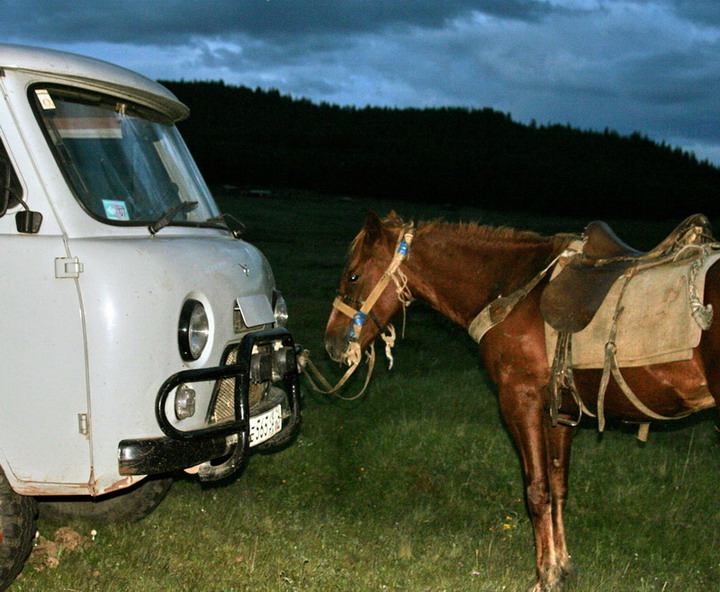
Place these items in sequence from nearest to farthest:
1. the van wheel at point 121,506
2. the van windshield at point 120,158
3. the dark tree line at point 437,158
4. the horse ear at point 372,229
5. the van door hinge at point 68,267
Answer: the van door hinge at point 68,267 → the van windshield at point 120,158 → the horse ear at point 372,229 → the van wheel at point 121,506 → the dark tree line at point 437,158

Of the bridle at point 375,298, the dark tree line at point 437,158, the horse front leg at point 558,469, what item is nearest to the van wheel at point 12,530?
the bridle at point 375,298

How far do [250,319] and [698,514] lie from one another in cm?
376

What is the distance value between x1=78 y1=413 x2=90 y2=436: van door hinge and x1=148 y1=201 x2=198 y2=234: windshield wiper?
3.56ft

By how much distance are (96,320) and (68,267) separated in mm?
273

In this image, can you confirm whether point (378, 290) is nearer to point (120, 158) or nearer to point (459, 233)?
point (459, 233)

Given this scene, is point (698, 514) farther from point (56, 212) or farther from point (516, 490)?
point (56, 212)

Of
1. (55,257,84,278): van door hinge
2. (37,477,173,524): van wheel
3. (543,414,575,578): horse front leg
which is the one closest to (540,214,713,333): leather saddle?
(543,414,575,578): horse front leg

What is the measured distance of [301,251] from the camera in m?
27.7

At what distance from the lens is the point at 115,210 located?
13.9ft

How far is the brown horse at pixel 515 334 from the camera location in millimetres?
4402

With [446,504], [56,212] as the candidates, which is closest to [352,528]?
[446,504]

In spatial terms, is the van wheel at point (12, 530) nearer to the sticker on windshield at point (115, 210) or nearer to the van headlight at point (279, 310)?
the sticker on windshield at point (115, 210)

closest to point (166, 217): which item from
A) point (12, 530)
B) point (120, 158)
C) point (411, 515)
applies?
point (120, 158)

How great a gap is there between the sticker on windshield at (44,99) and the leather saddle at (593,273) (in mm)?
2823
